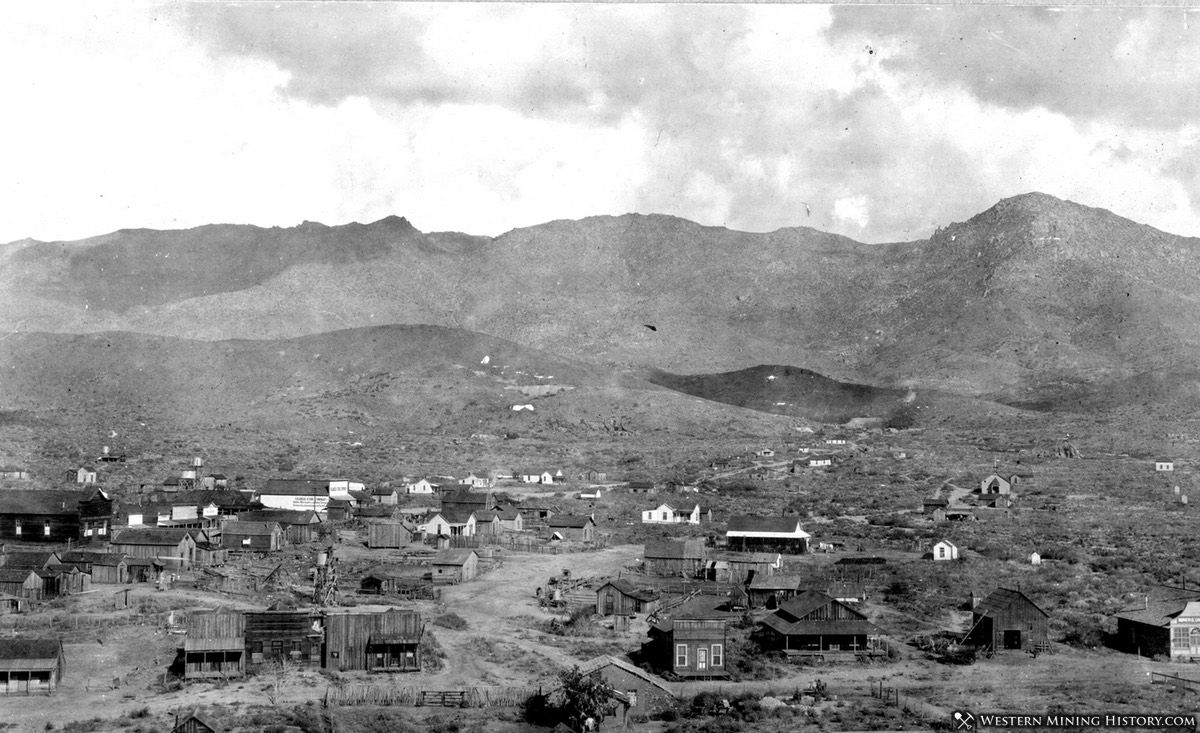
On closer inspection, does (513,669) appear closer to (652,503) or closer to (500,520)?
(500,520)

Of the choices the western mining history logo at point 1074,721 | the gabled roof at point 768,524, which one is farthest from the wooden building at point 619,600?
the western mining history logo at point 1074,721

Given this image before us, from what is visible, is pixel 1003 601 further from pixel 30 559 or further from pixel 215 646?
pixel 30 559

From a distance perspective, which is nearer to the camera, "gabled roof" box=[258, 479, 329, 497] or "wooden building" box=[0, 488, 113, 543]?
"wooden building" box=[0, 488, 113, 543]

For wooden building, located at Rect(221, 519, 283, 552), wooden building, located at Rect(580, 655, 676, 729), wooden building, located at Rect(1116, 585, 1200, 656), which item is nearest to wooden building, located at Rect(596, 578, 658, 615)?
wooden building, located at Rect(580, 655, 676, 729)

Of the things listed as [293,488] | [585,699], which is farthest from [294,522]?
[585,699]

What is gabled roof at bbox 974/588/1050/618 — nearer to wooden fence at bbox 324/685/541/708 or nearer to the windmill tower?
wooden fence at bbox 324/685/541/708

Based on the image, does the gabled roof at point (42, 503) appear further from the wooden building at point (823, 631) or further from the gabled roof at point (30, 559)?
the wooden building at point (823, 631)

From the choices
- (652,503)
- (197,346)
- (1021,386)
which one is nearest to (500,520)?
(652,503)
